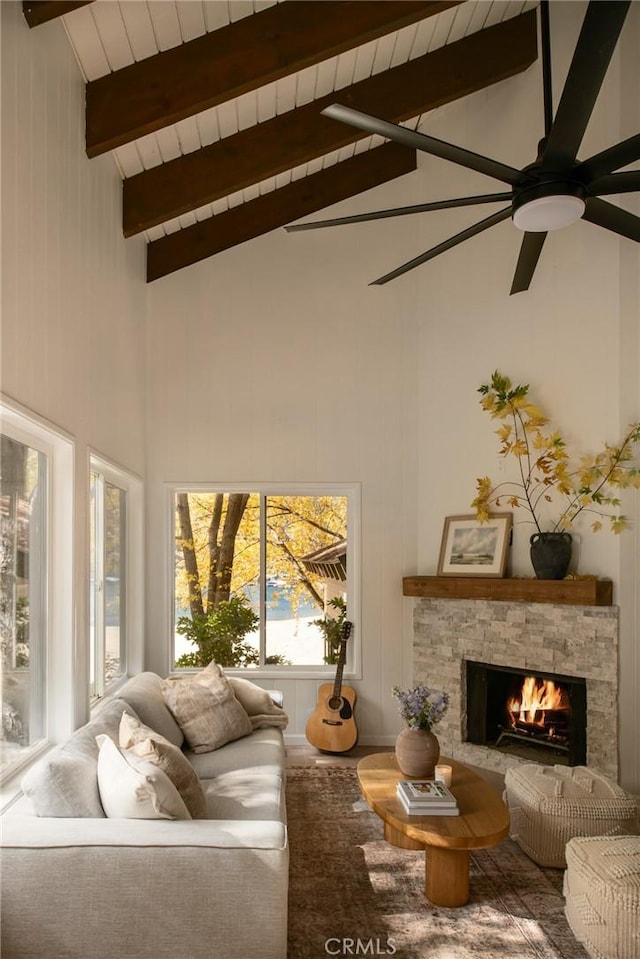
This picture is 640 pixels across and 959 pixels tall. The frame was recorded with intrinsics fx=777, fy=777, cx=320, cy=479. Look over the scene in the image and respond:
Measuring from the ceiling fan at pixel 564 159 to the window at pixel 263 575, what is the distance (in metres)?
2.90

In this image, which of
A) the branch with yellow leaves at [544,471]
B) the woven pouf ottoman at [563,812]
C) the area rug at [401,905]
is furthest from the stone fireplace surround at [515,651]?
the area rug at [401,905]

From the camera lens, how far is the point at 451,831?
2951mm

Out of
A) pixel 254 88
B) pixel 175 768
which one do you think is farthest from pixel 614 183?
pixel 175 768

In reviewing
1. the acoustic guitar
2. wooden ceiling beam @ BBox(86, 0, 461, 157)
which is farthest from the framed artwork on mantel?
wooden ceiling beam @ BBox(86, 0, 461, 157)

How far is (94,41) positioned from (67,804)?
10.1 feet

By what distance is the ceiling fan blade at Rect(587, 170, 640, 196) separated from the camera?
8.75 feet

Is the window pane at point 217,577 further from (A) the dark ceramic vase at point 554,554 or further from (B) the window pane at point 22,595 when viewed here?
(B) the window pane at point 22,595

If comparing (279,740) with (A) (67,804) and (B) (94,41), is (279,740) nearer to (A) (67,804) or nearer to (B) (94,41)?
(A) (67,804)

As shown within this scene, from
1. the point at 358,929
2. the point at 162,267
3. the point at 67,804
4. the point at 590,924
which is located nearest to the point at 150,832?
the point at 67,804

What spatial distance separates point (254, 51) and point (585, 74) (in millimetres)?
1907

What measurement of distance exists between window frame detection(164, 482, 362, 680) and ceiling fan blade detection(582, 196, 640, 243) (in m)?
2.91

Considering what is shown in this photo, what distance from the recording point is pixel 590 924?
2.65m

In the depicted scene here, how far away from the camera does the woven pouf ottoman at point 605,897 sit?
2.57m

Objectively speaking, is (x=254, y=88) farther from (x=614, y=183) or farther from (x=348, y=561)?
(x=348, y=561)
